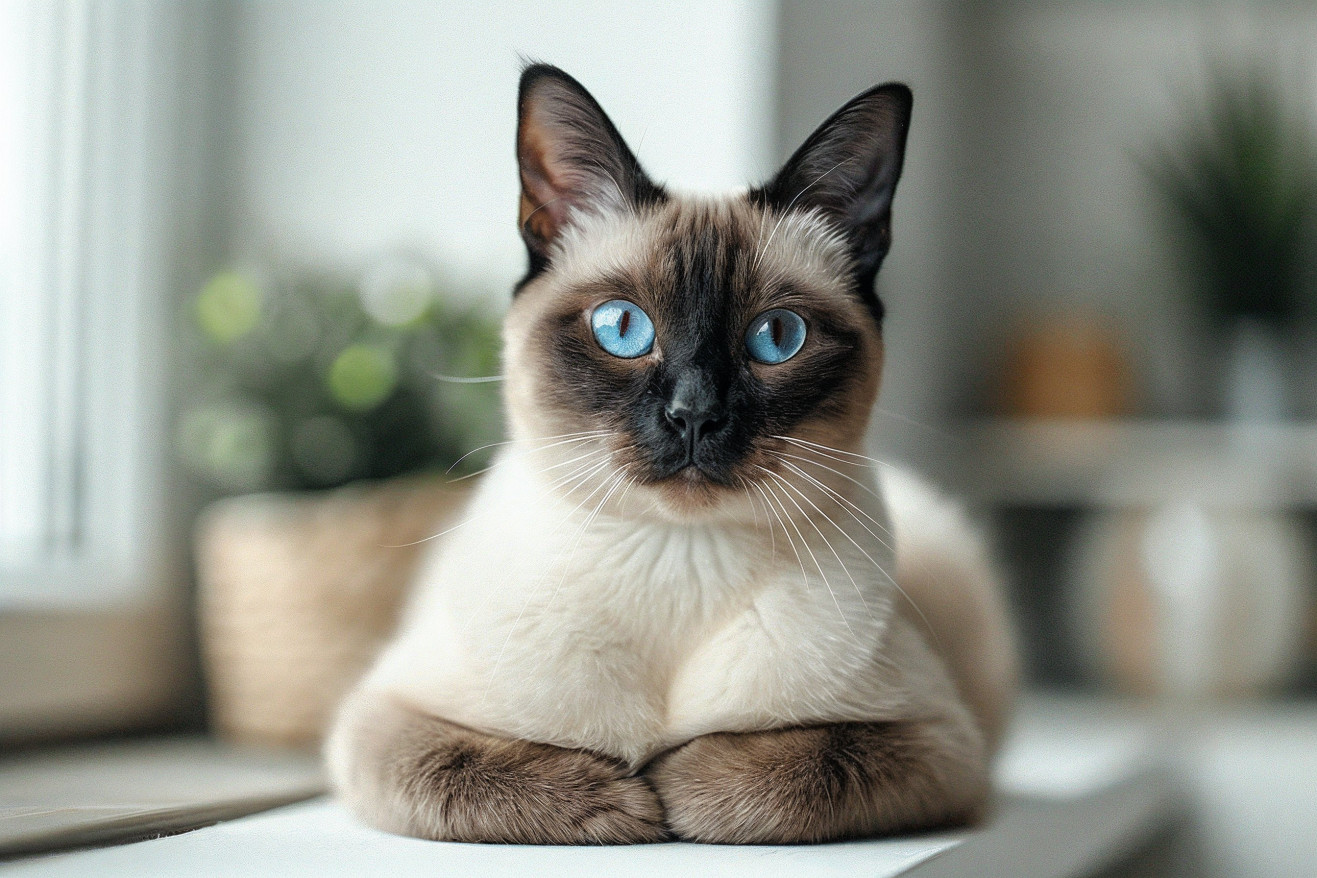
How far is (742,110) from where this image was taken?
1.91 metres

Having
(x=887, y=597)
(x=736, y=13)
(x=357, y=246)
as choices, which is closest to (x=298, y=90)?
(x=357, y=246)

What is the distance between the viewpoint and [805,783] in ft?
2.83

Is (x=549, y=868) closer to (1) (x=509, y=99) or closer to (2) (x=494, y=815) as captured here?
(2) (x=494, y=815)

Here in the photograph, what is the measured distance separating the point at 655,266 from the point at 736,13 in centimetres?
121

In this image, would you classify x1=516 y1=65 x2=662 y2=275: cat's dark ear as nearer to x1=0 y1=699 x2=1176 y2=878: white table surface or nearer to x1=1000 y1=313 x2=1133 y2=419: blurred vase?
x1=0 y1=699 x2=1176 y2=878: white table surface

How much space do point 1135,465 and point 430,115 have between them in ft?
5.62

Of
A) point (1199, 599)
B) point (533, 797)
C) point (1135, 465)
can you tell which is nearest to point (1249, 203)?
point (1135, 465)

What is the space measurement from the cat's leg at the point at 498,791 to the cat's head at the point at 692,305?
0.21 m

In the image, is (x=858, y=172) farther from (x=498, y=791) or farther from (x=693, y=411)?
(x=498, y=791)

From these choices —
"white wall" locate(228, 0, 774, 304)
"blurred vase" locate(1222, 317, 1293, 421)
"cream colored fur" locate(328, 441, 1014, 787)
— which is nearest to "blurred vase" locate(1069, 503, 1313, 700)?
"blurred vase" locate(1222, 317, 1293, 421)

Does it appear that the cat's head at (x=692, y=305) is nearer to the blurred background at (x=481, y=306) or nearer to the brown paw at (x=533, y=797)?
the brown paw at (x=533, y=797)

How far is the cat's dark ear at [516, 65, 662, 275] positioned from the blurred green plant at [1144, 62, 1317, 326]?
2177mm

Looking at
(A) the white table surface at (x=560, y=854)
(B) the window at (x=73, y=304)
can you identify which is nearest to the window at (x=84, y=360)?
(B) the window at (x=73, y=304)

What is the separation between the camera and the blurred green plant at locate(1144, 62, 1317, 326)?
2.65 metres
